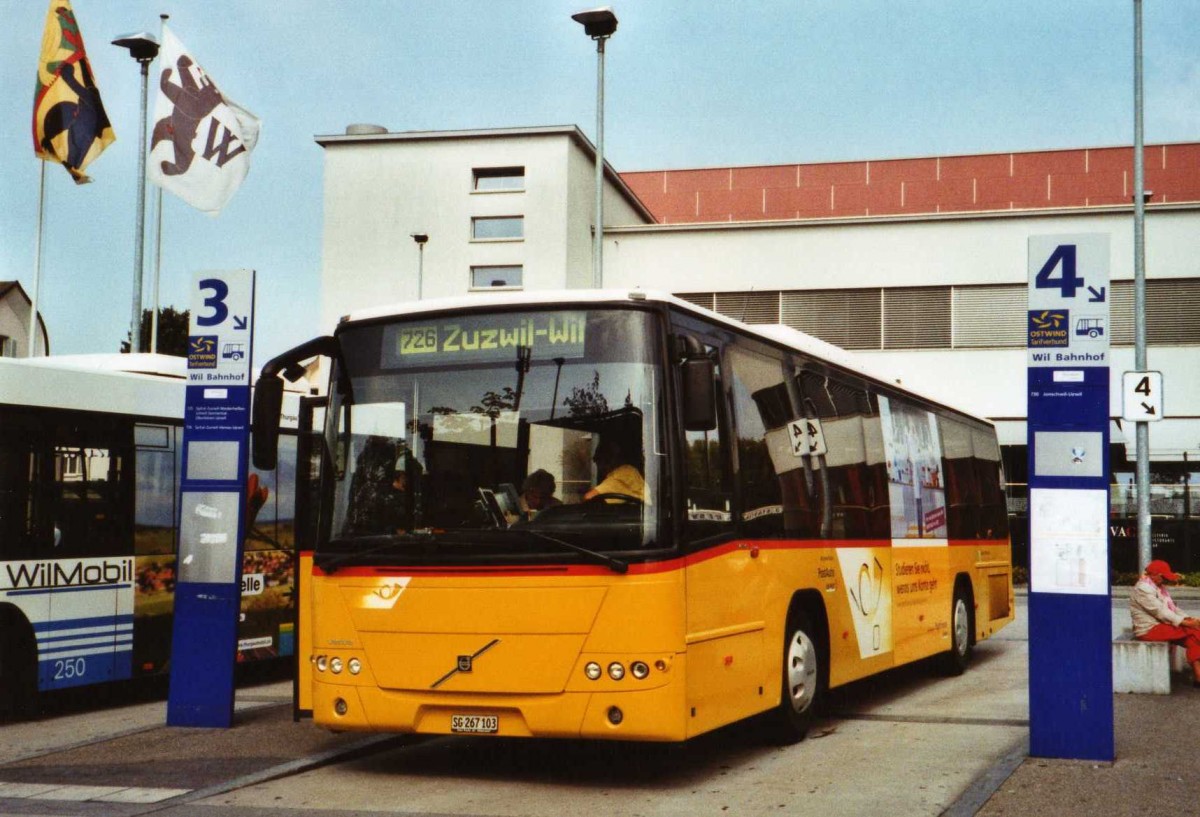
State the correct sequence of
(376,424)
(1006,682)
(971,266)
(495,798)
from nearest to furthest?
(495,798) < (376,424) < (1006,682) < (971,266)

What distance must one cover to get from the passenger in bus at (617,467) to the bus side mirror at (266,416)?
7.41 feet

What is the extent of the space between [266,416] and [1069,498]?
5.29 m

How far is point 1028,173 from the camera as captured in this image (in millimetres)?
56625

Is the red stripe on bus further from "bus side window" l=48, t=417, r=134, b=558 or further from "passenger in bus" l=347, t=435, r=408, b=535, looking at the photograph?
"bus side window" l=48, t=417, r=134, b=558

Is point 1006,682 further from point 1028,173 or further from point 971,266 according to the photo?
point 1028,173

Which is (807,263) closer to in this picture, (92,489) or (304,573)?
(92,489)

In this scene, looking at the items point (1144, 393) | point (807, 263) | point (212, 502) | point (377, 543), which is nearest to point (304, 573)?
point (212, 502)

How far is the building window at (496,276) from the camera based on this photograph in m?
43.9

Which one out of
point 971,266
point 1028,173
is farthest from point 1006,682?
point 1028,173

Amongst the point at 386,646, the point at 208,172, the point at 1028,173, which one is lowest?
the point at 386,646

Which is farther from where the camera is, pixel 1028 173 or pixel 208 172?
pixel 1028 173

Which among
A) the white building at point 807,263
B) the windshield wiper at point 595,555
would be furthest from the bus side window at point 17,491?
the white building at point 807,263

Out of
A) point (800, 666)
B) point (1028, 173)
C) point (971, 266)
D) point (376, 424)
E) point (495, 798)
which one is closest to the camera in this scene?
point (495, 798)

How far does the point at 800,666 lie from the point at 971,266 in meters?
30.2
